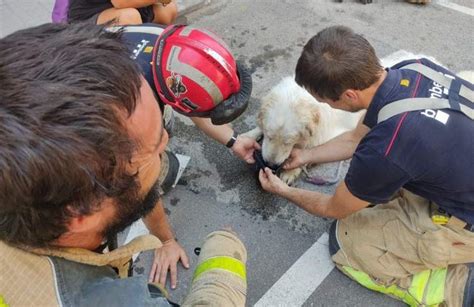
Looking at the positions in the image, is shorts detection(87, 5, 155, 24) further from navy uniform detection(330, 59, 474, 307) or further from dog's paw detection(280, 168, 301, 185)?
navy uniform detection(330, 59, 474, 307)

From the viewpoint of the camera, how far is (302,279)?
2701 millimetres

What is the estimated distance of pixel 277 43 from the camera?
456cm

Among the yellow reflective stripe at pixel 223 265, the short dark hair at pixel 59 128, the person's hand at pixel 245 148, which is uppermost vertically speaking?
the short dark hair at pixel 59 128

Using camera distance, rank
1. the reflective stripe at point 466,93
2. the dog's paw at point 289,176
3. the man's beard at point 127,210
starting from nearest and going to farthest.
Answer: the man's beard at point 127,210 < the reflective stripe at point 466,93 < the dog's paw at point 289,176

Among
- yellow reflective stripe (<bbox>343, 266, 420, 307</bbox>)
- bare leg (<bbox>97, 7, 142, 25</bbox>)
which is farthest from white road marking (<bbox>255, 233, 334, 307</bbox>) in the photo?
bare leg (<bbox>97, 7, 142, 25</bbox>)

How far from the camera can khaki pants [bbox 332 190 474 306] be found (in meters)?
2.33

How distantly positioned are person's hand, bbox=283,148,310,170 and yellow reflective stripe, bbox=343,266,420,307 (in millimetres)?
821

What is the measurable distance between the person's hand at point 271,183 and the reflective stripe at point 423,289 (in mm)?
741

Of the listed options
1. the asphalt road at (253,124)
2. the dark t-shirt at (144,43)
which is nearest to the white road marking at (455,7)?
the asphalt road at (253,124)

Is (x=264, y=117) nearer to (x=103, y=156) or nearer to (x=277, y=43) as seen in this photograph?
(x=277, y=43)

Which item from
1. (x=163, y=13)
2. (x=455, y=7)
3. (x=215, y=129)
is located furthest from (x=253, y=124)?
(x=455, y=7)

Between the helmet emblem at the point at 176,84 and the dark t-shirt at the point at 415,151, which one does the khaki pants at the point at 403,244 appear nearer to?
the dark t-shirt at the point at 415,151

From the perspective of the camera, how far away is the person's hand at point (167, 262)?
2615mm

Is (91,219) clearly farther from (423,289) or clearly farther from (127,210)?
(423,289)
